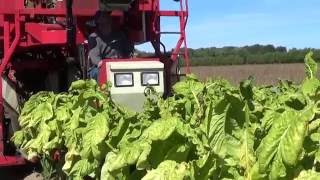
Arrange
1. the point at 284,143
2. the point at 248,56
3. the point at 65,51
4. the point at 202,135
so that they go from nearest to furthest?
the point at 284,143
the point at 202,135
the point at 65,51
the point at 248,56

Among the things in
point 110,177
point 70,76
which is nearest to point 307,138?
point 110,177

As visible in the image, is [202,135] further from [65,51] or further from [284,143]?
[65,51]

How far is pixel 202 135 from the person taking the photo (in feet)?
9.12

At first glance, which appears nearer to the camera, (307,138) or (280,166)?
(280,166)

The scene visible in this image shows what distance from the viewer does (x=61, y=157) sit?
5141 mm

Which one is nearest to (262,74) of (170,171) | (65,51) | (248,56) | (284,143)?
(248,56)

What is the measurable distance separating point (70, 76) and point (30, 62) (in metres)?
0.55

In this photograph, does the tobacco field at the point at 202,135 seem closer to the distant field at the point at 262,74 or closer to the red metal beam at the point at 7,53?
the red metal beam at the point at 7,53

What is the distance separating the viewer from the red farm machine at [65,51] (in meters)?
6.29

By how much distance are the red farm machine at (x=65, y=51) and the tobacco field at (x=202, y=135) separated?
1.79 meters

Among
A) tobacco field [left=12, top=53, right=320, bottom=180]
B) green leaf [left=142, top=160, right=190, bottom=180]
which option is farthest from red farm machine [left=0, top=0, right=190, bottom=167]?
green leaf [left=142, top=160, right=190, bottom=180]

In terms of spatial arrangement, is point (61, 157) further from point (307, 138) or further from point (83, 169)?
point (307, 138)

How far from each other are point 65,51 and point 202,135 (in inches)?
206

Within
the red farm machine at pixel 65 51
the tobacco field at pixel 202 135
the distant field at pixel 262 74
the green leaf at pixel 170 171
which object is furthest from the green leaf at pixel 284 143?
the distant field at pixel 262 74
